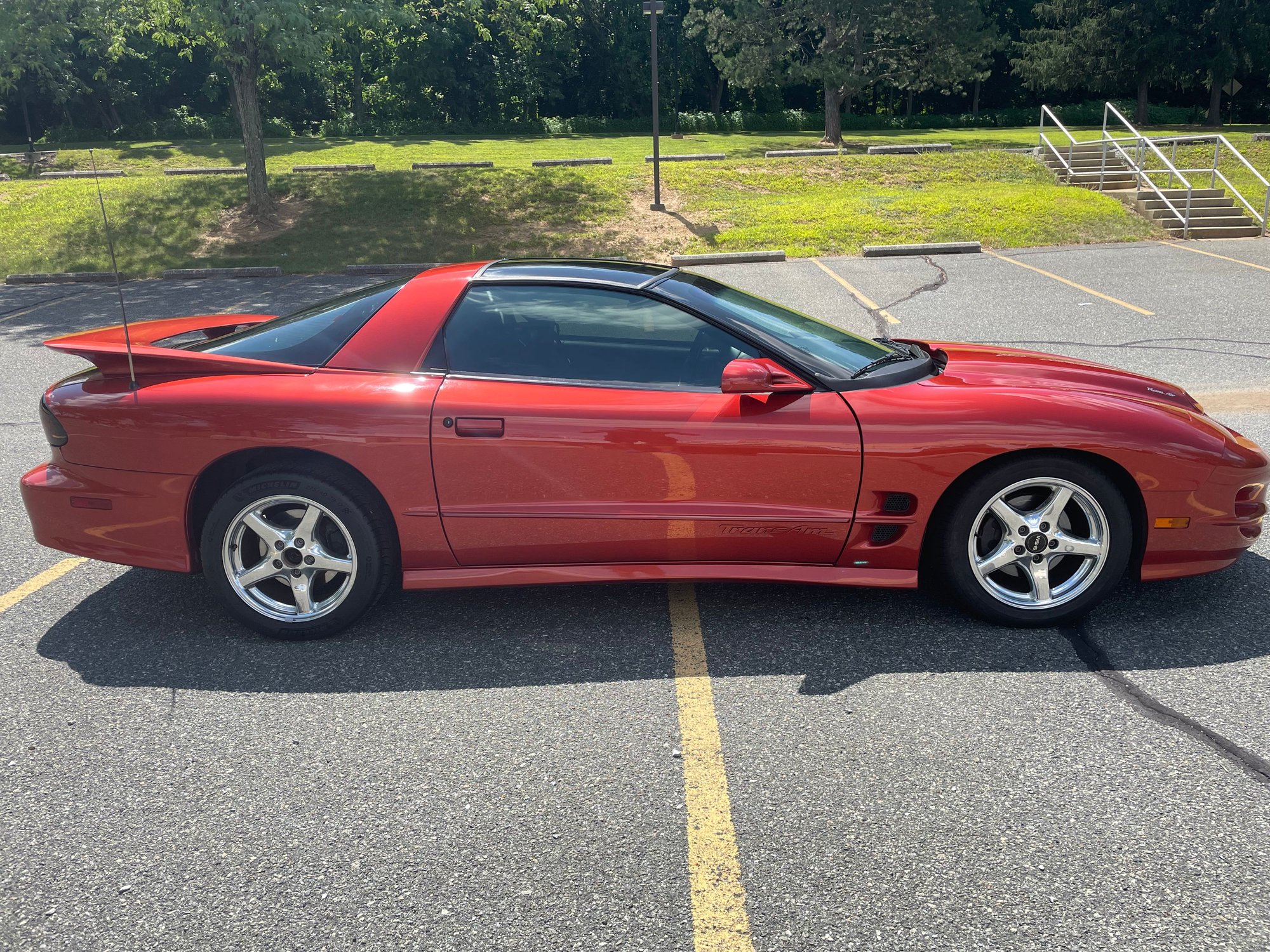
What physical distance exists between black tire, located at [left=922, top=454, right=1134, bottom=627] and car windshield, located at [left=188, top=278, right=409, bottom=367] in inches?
96.6

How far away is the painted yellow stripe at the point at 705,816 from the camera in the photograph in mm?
2377

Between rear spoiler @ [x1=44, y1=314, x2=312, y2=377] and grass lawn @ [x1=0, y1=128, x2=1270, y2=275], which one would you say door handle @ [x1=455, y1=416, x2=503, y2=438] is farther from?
grass lawn @ [x1=0, y1=128, x2=1270, y2=275]

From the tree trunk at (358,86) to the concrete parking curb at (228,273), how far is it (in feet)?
76.1

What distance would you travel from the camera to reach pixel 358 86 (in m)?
38.4

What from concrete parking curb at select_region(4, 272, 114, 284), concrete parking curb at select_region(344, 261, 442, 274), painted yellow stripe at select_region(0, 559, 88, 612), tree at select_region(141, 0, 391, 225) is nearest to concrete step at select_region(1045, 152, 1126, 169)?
concrete parking curb at select_region(344, 261, 442, 274)

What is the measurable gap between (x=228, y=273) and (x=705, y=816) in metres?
15.5

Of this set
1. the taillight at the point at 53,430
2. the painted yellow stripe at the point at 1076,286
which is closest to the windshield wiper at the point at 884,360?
the taillight at the point at 53,430

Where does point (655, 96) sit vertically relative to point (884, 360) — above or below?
above

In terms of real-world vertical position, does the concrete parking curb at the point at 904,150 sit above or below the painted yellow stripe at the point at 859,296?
above

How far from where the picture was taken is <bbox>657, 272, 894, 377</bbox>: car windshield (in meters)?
3.98

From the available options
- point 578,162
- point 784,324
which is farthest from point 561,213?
point 784,324

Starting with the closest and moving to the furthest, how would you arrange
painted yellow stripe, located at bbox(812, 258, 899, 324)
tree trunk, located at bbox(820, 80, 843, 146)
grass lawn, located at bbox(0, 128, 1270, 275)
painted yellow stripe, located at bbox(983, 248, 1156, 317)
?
painted yellow stripe, located at bbox(983, 248, 1156, 317), painted yellow stripe, located at bbox(812, 258, 899, 324), grass lawn, located at bbox(0, 128, 1270, 275), tree trunk, located at bbox(820, 80, 843, 146)

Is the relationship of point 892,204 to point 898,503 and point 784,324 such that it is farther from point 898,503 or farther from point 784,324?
point 898,503

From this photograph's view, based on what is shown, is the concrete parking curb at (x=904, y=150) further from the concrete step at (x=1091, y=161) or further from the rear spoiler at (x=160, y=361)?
the rear spoiler at (x=160, y=361)
